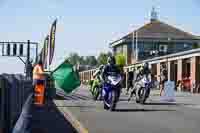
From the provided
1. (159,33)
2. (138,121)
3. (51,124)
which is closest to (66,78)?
(138,121)

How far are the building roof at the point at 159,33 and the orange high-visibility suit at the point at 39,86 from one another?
9252 cm

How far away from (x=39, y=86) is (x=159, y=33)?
99065mm

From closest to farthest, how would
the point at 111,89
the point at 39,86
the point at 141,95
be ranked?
the point at 111,89 < the point at 39,86 < the point at 141,95

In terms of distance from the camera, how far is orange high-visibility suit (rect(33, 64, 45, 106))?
18.7 metres

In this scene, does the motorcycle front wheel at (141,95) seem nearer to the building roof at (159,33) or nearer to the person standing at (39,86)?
the person standing at (39,86)

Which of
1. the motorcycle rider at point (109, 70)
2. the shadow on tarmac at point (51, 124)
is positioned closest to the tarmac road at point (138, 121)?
the shadow on tarmac at point (51, 124)

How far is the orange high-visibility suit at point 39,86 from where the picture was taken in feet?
61.5

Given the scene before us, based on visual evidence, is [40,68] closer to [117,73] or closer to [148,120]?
[117,73]

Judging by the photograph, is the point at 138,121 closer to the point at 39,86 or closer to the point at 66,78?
the point at 39,86

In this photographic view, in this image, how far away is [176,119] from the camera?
582 inches

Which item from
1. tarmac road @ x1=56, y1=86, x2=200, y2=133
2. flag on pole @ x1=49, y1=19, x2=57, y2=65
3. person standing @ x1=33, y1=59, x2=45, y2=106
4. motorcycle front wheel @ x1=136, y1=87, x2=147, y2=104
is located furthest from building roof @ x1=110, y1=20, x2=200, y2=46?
tarmac road @ x1=56, y1=86, x2=200, y2=133

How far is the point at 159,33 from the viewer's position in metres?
117

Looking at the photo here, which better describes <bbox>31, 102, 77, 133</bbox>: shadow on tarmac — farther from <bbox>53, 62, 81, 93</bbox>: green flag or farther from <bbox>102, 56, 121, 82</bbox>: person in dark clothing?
<bbox>53, 62, 81, 93</bbox>: green flag

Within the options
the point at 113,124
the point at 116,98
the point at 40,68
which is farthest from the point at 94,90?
the point at 113,124
